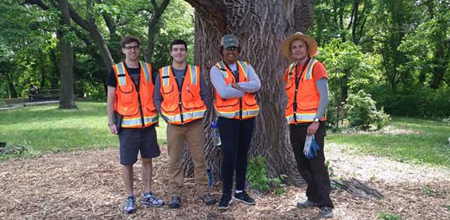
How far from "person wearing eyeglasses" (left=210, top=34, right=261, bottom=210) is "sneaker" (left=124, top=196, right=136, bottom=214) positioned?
0.96 metres

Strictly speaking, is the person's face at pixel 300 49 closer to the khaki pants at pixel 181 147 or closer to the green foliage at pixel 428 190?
the khaki pants at pixel 181 147

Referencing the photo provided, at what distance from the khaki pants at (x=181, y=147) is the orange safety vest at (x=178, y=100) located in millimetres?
112

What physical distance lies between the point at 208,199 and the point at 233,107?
1.10 meters

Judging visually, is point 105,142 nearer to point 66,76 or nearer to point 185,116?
point 185,116

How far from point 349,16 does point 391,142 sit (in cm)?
2123

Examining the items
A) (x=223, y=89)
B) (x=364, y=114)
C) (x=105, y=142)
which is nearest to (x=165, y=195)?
(x=223, y=89)

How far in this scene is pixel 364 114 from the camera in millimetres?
13109

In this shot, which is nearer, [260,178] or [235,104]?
[235,104]

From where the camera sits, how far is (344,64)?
14828mm

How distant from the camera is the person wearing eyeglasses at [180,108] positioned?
161 inches

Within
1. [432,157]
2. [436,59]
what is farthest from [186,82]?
[436,59]

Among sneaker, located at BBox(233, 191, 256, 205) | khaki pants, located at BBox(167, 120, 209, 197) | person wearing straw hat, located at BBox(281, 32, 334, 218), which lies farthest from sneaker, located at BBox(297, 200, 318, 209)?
khaki pants, located at BBox(167, 120, 209, 197)

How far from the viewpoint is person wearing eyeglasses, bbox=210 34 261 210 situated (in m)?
4.00

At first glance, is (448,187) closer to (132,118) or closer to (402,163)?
(402,163)
